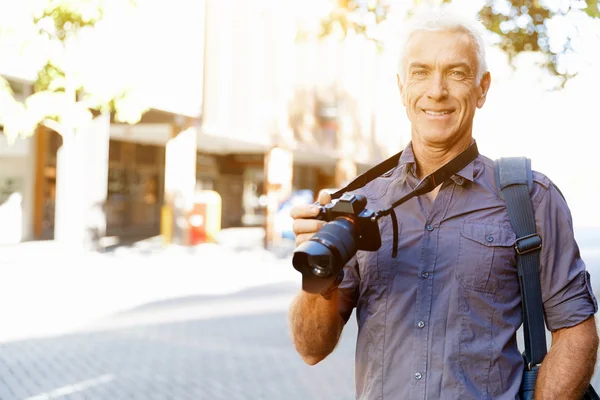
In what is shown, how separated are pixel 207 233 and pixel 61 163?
4.89m

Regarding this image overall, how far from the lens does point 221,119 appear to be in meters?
24.4

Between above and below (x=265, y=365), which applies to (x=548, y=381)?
above

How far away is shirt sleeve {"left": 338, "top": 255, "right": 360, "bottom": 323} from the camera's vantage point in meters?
2.05

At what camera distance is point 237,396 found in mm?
6203

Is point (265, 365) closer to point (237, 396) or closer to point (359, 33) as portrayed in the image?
point (237, 396)

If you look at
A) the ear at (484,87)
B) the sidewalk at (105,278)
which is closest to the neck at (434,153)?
the ear at (484,87)

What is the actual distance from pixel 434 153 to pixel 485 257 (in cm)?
32

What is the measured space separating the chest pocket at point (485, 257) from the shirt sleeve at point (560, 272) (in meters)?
0.09

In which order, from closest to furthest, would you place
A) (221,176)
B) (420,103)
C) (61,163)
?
(420,103)
(61,163)
(221,176)

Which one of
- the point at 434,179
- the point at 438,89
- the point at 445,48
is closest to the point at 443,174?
the point at 434,179

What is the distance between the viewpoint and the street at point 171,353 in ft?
21.0

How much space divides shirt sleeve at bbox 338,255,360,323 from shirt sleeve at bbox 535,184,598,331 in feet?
1.51

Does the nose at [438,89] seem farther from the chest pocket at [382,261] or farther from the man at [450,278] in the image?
the chest pocket at [382,261]

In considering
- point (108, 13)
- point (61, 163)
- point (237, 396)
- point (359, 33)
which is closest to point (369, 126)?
point (61, 163)
